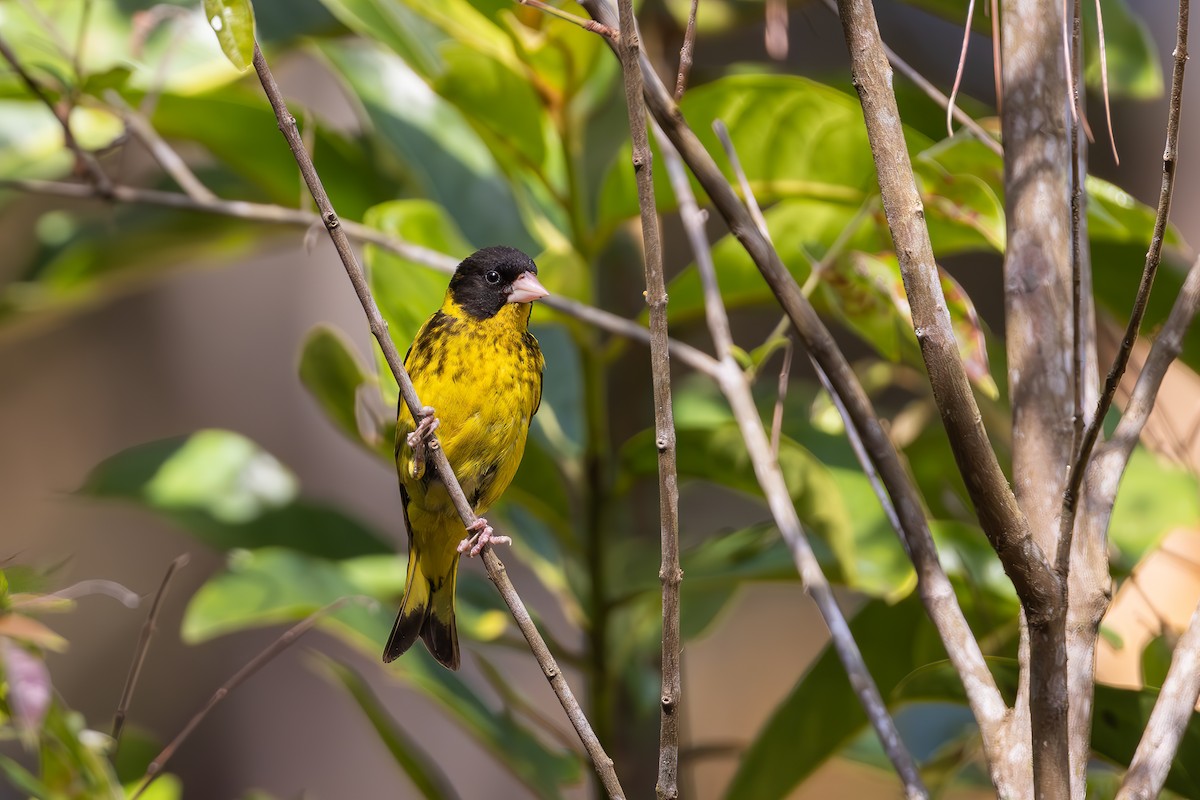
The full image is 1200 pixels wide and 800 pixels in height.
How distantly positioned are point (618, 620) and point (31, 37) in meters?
1.64

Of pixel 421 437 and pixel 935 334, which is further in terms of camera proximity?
pixel 421 437

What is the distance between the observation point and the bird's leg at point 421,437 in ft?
4.96

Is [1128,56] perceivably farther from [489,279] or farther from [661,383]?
[661,383]

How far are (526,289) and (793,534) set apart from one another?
800mm

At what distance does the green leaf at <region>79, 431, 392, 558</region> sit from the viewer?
95.0 inches

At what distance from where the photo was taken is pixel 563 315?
2.15 meters

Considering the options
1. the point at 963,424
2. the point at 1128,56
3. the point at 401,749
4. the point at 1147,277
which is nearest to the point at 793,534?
the point at 963,424

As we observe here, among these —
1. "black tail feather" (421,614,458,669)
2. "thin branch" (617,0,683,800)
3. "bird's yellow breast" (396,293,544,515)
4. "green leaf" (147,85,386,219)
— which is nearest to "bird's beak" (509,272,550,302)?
"bird's yellow breast" (396,293,544,515)

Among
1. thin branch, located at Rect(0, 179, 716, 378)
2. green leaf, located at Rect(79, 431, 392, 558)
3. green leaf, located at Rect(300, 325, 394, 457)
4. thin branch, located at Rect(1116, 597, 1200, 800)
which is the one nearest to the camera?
thin branch, located at Rect(1116, 597, 1200, 800)

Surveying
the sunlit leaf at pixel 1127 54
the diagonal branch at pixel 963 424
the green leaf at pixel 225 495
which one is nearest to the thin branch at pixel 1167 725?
the diagonal branch at pixel 963 424

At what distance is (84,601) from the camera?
11.8 ft

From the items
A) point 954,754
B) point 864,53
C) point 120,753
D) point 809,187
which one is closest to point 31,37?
point 120,753

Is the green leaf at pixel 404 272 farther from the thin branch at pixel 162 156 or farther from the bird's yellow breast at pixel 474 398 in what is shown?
the thin branch at pixel 162 156

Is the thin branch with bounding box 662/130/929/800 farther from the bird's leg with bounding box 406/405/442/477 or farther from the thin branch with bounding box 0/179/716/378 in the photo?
the bird's leg with bounding box 406/405/442/477
